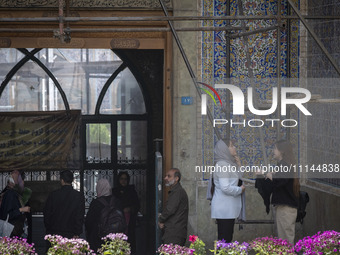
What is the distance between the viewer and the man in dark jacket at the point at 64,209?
8.82 meters

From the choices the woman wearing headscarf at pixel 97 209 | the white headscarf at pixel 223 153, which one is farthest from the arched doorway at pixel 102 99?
the white headscarf at pixel 223 153

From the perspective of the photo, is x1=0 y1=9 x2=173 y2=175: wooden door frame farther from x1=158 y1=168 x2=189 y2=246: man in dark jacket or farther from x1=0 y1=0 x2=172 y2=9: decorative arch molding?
x1=158 y1=168 x2=189 y2=246: man in dark jacket

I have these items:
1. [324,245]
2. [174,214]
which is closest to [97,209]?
[174,214]

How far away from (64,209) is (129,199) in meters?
1.62

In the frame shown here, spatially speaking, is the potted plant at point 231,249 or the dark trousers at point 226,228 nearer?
the potted plant at point 231,249

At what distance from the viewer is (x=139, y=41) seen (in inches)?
378

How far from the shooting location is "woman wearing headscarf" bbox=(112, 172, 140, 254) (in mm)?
10219

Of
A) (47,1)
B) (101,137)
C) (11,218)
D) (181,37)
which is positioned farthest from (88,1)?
(11,218)

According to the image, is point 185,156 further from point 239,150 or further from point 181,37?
point 181,37

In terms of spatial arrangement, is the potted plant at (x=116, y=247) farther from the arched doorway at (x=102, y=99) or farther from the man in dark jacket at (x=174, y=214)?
the arched doorway at (x=102, y=99)

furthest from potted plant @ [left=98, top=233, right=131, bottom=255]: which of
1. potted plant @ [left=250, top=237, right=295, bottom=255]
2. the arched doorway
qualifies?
the arched doorway

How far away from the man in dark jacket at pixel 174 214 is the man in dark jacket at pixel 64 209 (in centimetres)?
105

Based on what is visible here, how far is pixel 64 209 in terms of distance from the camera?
8820mm

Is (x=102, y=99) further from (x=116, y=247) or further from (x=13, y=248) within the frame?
(x=13, y=248)
